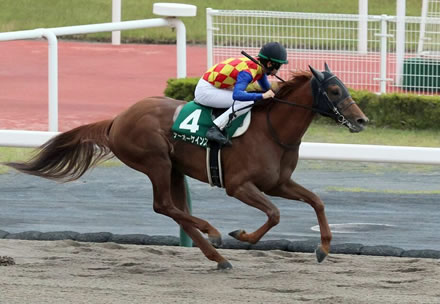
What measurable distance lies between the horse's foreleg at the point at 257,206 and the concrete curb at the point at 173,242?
811 millimetres

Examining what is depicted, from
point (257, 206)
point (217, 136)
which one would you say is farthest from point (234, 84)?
point (257, 206)

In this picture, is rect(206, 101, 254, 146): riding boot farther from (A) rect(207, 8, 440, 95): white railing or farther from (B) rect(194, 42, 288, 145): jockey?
(A) rect(207, 8, 440, 95): white railing

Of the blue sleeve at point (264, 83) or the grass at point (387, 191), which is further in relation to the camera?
the grass at point (387, 191)

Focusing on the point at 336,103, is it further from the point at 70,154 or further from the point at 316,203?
the point at 70,154

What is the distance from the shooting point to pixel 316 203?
664 cm

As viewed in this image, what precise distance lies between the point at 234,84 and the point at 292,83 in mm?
318

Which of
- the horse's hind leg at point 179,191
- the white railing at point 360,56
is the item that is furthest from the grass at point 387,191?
the white railing at point 360,56

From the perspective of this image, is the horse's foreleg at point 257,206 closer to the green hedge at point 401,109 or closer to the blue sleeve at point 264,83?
the blue sleeve at point 264,83

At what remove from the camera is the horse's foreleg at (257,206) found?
6461 millimetres

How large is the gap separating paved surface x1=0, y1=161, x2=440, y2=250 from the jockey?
1.46 metres

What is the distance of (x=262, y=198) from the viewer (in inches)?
256

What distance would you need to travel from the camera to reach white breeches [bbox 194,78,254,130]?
21.6 ft

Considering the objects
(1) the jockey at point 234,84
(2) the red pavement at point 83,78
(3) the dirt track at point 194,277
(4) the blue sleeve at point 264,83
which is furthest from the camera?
(2) the red pavement at point 83,78

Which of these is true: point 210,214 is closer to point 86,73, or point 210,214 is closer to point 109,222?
point 109,222
